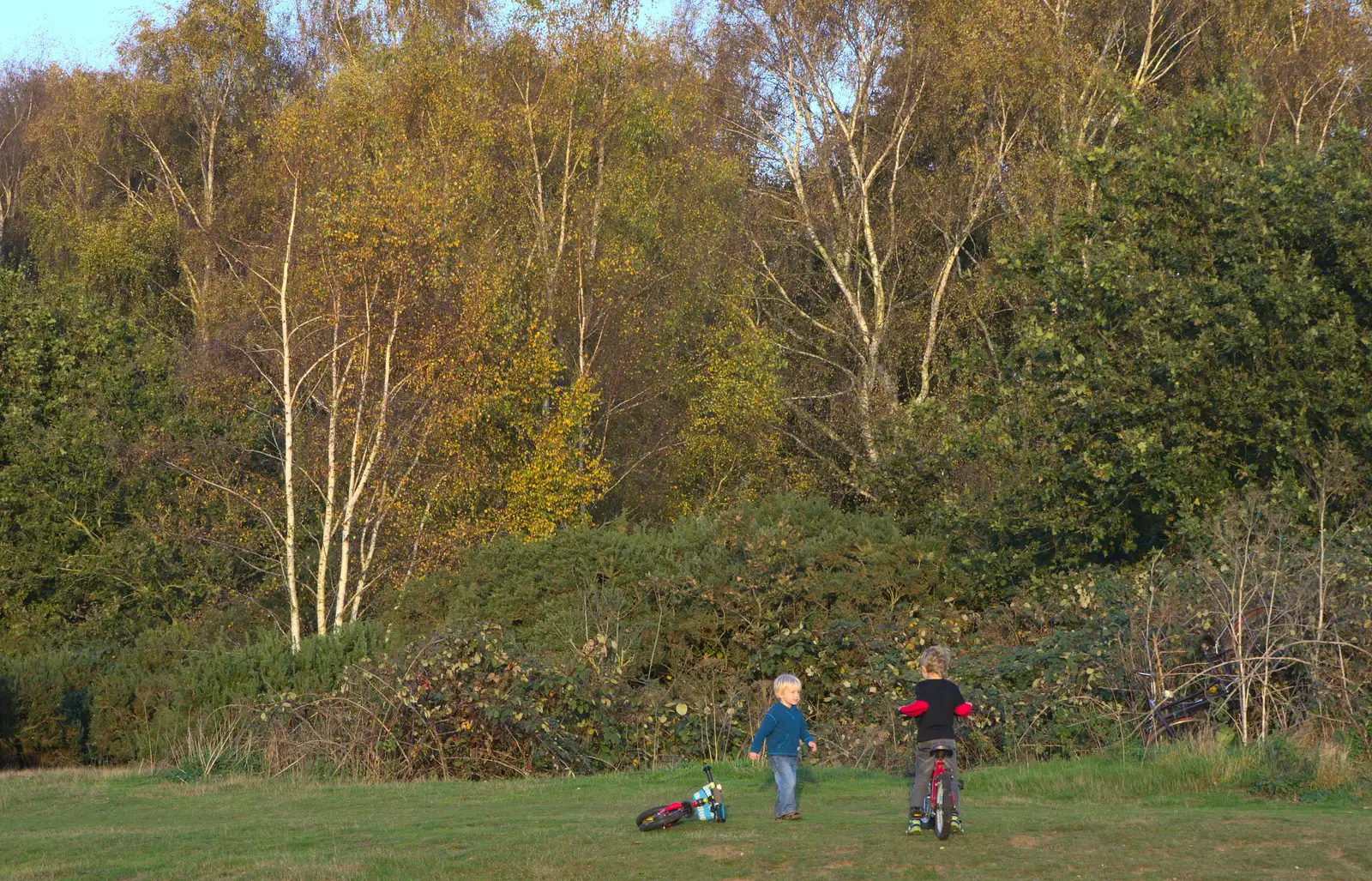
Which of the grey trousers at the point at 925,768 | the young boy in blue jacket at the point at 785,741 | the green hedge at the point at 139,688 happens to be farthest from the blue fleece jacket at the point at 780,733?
the green hedge at the point at 139,688

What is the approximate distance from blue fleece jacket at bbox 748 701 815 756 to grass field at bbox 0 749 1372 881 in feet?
A: 1.90

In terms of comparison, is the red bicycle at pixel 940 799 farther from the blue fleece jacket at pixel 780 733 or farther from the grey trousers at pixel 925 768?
the blue fleece jacket at pixel 780 733

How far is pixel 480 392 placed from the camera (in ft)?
107

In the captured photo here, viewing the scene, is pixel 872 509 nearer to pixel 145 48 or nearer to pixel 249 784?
pixel 249 784

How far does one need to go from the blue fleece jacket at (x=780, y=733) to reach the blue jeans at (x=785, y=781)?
2.3 inches

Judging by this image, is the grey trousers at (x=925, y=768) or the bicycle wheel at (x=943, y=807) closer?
the bicycle wheel at (x=943, y=807)

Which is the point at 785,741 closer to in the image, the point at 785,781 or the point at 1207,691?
the point at 785,781

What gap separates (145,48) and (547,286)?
69.1 feet

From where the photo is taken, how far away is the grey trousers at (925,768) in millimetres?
10039

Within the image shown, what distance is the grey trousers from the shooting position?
10.0m

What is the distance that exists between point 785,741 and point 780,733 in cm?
7

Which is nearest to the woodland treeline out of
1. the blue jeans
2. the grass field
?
the grass field

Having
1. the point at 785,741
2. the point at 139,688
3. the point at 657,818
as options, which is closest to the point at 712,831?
the point at 657,818

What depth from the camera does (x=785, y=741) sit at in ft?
35.9
